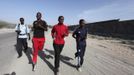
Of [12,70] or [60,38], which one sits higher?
[60,38]

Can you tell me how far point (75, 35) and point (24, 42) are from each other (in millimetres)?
3703

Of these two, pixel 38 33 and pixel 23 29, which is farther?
pixel 23 29

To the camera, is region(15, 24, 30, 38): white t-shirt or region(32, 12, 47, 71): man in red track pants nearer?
region(32, 12, 47, 71): man in red track pants

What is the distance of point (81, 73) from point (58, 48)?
1.14 metres

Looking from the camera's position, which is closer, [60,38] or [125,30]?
[60,38]

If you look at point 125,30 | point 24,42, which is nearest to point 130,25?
point 125,30

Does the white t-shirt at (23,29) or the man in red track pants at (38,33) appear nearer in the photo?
the man in red track pants at (38,33)

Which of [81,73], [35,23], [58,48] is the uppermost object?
[35,23]

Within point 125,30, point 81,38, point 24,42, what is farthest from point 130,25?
point 81,38

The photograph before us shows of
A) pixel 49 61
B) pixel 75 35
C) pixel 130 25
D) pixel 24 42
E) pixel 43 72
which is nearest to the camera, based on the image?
pixel 43 72

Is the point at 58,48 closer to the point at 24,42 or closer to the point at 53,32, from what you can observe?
the point at 53,32

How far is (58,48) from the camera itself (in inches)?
351

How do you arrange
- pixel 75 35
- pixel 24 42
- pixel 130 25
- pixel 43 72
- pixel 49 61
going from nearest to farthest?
pixel 43 72 < pixel 75 35 < pixel 49 61 < pixel 24 42 < pixel 130 25

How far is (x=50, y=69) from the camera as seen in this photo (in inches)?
370
